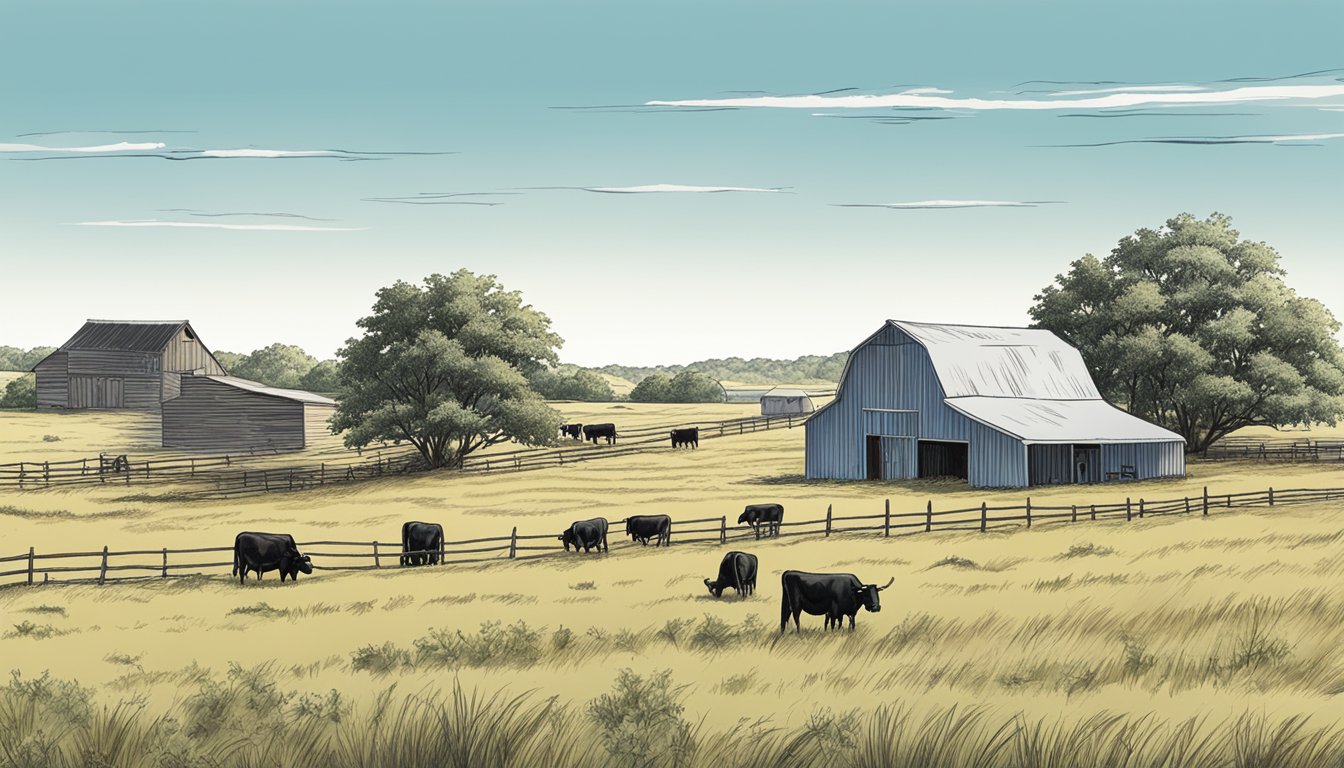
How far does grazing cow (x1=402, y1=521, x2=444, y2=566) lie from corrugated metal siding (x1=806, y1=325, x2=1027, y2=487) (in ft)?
78.3

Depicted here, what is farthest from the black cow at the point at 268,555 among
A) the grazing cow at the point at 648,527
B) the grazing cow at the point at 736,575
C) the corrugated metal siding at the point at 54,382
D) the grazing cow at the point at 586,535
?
the corrugated metal siding at the point at 54,382

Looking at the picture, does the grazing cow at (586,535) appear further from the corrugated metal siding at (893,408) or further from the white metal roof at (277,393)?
the white metal roof at (277,393)

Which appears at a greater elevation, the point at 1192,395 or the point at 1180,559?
the point at 1192,395

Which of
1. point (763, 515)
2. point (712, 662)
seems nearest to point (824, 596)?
point (712, 662)

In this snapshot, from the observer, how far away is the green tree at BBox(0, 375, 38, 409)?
9988 centimetres

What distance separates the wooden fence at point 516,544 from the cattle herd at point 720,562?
0.38 metres

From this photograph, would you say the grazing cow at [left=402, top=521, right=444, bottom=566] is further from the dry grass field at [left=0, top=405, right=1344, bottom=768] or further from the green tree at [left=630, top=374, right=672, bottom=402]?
the green tree at [left=630, top=374, right=672, bottom=402]

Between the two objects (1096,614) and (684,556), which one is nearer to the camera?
(1096,614)

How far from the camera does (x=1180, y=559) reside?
26812mm

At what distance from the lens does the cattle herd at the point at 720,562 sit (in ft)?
63.2

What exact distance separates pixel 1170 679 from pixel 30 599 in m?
21.0

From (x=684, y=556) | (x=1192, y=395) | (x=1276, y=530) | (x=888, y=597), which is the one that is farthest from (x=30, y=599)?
(x=1192, y=395)

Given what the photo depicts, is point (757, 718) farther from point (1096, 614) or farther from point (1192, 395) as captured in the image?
point (1192, 395)

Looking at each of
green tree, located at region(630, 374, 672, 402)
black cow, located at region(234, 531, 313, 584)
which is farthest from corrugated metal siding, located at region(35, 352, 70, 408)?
black cow, located at region(234, 531, 313, 584)
